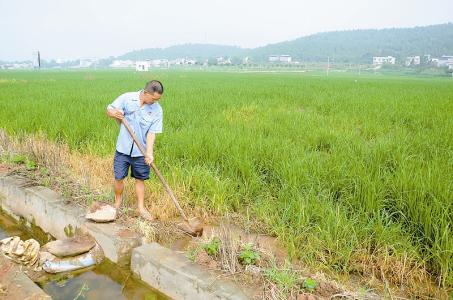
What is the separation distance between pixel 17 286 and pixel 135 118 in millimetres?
1458

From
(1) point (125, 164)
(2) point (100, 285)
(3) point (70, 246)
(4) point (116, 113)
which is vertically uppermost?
(4) point (116, 113)

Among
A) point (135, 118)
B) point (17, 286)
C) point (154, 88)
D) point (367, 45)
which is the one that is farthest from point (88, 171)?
point (367, 45)

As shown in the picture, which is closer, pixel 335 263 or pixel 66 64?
pixel 335 263

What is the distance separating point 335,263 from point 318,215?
1.41 feet

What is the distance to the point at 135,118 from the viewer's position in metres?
3.14

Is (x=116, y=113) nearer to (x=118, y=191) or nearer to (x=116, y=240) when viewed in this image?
(x=118, y=191)

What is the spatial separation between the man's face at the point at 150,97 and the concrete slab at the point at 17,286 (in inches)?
58.7

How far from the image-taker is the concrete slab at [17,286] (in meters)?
2.21

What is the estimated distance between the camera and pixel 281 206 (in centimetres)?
323

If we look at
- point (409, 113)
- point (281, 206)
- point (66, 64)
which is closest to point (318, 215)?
point (281, 206)

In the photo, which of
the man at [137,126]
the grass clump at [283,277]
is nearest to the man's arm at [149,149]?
the man at [137,126]

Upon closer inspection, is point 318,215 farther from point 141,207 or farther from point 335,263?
point 141,207

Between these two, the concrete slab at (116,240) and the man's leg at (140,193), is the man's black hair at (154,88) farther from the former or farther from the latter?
the concrete slab at (116,240)

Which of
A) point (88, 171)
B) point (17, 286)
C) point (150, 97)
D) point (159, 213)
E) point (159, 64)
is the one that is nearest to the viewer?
point (17, 286)
